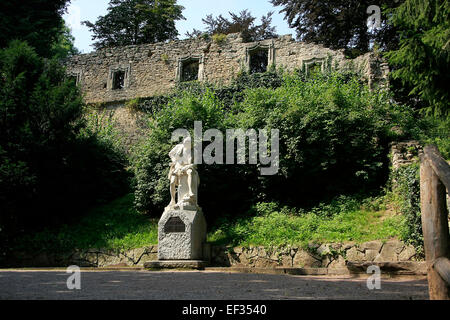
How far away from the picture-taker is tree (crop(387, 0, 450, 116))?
8992mm

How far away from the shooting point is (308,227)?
11.1 m

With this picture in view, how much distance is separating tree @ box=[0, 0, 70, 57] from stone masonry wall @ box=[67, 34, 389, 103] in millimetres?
1813

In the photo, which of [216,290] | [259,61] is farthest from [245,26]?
[216,290]

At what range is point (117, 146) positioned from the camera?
18.0 metres

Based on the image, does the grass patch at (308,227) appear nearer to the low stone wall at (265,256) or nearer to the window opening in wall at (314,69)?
the low stone wall at (265,256)

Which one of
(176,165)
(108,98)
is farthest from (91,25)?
(176,165)

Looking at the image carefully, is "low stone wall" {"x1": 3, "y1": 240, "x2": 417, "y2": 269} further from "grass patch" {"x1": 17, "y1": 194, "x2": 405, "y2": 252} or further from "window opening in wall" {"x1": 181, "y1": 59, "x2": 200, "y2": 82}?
"window opening in wall" {"x1": 181, "y1": 59, "x2": 200, "y2": 82}

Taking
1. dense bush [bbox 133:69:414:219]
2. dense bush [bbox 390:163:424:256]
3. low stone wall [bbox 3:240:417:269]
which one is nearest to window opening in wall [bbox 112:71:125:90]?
dense bush [bbox 133:69:414:219]

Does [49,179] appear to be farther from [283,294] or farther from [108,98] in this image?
[283,294]

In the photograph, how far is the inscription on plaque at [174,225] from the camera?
33.7ft

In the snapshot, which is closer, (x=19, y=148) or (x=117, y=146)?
(x=19, y=148)

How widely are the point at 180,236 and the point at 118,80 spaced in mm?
14971

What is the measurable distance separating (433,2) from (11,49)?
13284 mm
